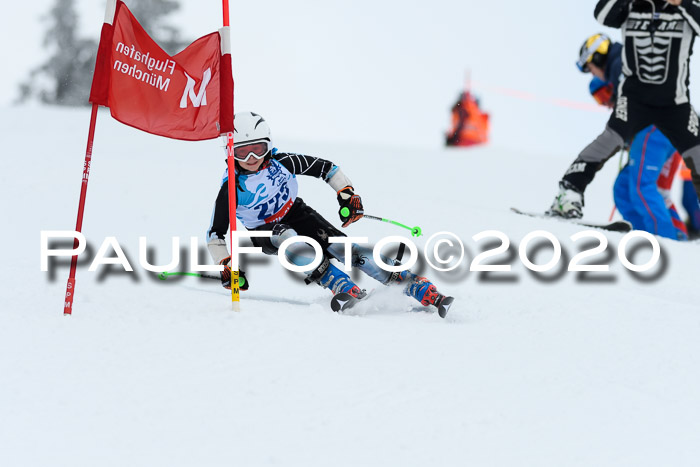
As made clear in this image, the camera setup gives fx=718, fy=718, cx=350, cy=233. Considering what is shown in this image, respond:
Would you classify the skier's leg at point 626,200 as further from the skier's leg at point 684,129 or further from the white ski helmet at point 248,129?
the white ski helmet at point 248,129

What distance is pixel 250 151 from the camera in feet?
13.3

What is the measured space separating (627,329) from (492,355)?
3.13 ft

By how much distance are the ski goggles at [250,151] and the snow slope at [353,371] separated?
32.1 inches

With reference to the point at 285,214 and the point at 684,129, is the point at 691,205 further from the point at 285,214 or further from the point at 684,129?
the point at 285,214

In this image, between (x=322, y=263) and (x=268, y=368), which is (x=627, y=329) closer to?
(x=322, y=263)

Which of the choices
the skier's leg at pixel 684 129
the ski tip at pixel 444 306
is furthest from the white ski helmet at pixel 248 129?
the skier's leg at pixel 684 129

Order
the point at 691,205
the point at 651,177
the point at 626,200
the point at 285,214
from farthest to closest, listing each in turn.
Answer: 1. the point at 691,205
2. the point at 626,200
3. the point at 651,177
4. the point at 285,214

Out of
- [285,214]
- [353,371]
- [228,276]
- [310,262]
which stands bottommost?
[353,371]

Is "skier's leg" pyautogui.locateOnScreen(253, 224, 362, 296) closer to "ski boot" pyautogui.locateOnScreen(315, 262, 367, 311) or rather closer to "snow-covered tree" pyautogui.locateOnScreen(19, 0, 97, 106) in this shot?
"ski boot" pyautogui.locateOnScreen(315, 262, 367, 311)

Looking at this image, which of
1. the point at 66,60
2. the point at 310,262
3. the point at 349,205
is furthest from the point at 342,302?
the point at 66,60

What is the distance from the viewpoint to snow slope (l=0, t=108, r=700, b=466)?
7.69 feet

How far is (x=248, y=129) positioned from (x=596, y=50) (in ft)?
13.6

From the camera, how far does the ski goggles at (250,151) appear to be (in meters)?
4.05

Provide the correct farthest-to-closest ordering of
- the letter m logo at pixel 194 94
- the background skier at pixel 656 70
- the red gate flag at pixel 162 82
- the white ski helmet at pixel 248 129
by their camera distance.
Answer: the background skier at pixel 656 70 < the white ski helmet at pixel 248 129 < the letter m logo at pixel 194 94 < the red gate flag at pixel 162 82
